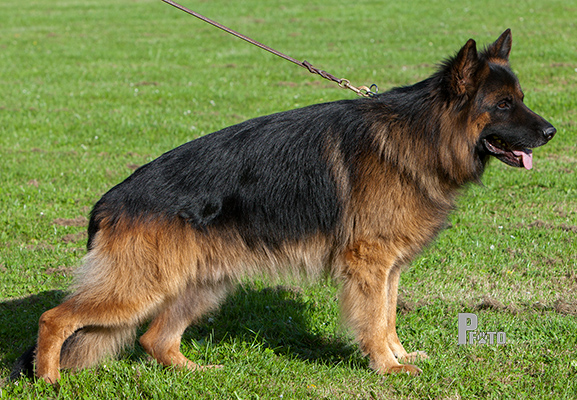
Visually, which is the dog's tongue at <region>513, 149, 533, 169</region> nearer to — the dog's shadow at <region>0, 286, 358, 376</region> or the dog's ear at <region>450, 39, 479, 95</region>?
the dog's ear at <region>450, 39, 479, 95</region>

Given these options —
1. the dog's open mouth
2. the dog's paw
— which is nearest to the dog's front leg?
the dog's paw

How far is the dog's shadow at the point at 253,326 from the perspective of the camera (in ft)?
14.2

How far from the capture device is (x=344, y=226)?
3.79 meters

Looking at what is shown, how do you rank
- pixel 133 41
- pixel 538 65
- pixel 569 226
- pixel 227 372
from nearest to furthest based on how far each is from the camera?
pixel 227 372 < pixel 569 226 < pixel 538 65 < pixel 133 41

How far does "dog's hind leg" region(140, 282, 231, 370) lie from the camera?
4121 mm

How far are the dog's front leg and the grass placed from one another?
150mm

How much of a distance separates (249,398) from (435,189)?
182 centimetres

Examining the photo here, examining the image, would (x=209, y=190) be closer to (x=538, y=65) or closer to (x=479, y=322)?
(x=479, y=322)

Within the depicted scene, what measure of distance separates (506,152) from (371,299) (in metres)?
1.30

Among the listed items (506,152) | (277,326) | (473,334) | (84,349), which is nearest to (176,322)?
(84,349)

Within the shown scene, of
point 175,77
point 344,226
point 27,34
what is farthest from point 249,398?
point 27,34

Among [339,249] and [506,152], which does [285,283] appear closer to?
[339,249]

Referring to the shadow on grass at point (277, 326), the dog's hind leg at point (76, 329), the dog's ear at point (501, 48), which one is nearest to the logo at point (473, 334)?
the shadow on grass at point (277, 326)

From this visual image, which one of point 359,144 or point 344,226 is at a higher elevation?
point 359,144
